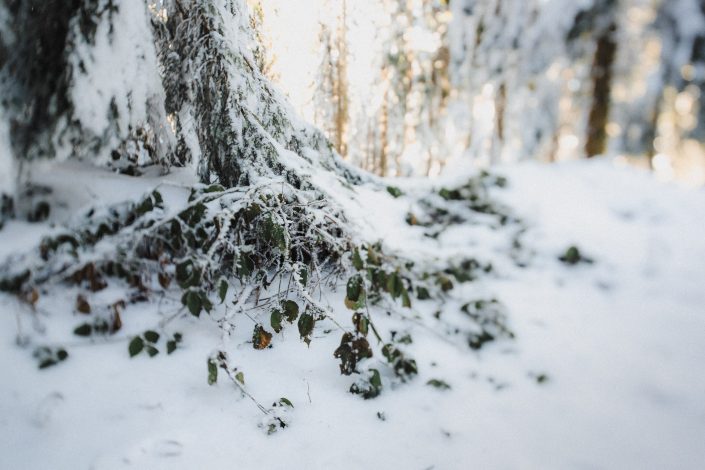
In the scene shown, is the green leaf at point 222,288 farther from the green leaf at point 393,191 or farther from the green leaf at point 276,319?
the green leaf at point 393,191

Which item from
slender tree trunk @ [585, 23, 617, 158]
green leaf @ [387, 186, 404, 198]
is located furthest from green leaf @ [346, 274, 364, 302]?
slender tree trunk @ [585, 23, 617, 158]

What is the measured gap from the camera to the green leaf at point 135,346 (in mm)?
1090

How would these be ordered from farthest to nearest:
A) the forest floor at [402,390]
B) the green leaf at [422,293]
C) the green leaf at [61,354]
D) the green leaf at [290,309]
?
the green leaf at [422,293], the green leaf at [290,309], the green leaf at [61,354], the forest floor at [402,390]

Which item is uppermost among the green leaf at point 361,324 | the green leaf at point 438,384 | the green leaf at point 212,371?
the green leaf at point 361,324

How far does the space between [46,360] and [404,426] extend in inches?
40.6

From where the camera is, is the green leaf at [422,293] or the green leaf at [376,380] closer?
the green leaf at [376,380]

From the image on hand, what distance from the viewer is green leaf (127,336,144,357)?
3.58ft

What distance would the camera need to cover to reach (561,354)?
1.40 meters

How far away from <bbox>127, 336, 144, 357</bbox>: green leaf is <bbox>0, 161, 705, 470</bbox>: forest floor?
35 mm

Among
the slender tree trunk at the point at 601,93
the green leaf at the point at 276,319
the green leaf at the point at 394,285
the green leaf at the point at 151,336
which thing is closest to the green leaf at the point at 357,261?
the green leaf at the point at 394,285

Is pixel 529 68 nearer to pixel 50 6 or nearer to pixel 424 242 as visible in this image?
pixel 424 242

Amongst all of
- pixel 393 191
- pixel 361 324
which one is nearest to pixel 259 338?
pixel 361 324

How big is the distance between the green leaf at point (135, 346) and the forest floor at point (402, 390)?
35mm

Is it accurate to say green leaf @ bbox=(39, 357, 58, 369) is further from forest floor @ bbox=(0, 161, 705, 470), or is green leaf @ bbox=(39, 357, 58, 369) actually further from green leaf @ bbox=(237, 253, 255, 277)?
green leaf @ bbox=(237, 253, 255, 277)
